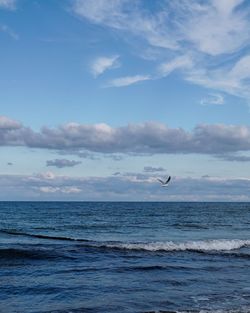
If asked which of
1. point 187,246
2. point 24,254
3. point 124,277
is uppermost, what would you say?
point 187,246

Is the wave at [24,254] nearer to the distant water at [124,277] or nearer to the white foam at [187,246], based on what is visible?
the distant water at [124,277]

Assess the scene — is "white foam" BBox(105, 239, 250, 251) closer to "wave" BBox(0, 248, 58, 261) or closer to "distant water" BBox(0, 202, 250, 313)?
"distant water" BBox(0, 202, 250, 313)

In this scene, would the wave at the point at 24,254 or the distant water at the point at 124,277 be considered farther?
the wave at the point at 24,254

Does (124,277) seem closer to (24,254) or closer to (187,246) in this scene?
(24,254)

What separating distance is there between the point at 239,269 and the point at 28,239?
2225 centimetres

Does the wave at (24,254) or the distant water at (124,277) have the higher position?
the wave at (24,254)

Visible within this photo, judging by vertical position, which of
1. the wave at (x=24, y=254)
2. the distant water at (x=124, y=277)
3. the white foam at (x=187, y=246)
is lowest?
the distant water at (x=124, y=277)

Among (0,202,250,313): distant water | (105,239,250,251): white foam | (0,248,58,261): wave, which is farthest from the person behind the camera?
(105,239,250,251): white foam

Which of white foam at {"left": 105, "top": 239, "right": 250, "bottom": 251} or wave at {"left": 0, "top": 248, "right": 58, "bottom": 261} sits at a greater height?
white foam at {"left": 105, "top": 239, "right": 250, "bottom": 251}

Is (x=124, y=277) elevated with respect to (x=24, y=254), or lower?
lower

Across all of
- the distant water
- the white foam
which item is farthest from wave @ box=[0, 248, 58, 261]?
the white foam

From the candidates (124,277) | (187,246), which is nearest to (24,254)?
(124,277)

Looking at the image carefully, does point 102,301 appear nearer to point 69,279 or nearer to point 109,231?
point 69,279

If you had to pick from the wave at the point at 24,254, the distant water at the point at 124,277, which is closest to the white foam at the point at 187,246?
the distant water at the point at 124,277
